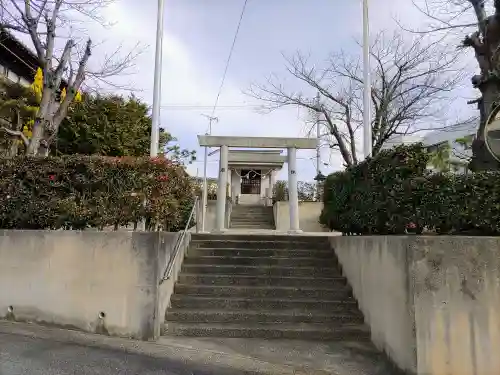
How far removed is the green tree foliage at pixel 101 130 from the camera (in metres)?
15.1

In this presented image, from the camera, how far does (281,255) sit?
7.23m

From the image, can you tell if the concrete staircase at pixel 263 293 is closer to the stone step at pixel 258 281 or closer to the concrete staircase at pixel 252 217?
the stone step at pixel 258 281

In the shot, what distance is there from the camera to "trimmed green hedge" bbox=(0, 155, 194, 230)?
582cm

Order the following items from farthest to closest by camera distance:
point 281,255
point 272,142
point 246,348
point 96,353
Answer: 1. point 272,142
2. point 281,255
3. point 246,348
4. point 96,353

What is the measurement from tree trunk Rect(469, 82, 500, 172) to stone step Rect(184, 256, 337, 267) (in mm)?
2864

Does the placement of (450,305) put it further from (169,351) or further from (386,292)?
(169,351)

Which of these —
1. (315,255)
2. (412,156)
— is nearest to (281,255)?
(315,255)

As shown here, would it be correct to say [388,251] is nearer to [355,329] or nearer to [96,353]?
[355,329]

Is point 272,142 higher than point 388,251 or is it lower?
higher

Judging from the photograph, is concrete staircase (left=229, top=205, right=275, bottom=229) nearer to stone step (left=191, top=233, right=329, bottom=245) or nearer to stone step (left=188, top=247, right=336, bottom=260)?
stone step (left=191, top=233, right=329, bottom=245)

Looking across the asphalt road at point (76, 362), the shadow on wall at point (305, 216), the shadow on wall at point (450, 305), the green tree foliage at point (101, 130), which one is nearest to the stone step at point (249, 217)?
the shadow on wall at point (305, 216)

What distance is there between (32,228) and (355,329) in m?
4.90

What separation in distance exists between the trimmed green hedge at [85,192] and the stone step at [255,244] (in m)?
1.62

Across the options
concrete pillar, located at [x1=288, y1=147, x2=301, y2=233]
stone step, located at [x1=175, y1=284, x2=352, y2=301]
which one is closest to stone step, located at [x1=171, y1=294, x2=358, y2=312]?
stone step, located at [x1=175, y1=284, x2=352, y2=301]
